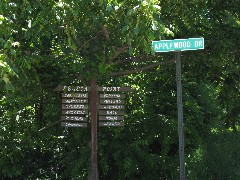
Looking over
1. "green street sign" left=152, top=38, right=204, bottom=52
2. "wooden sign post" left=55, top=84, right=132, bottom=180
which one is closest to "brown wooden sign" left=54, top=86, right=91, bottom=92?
"wooden sign post" left=55, top=84, right=132, bottom=180

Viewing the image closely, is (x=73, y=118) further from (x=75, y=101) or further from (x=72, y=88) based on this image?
(x=72, y=88)

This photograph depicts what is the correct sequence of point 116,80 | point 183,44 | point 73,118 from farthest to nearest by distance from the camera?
point 116,80 < point 73,118 < point 183,44

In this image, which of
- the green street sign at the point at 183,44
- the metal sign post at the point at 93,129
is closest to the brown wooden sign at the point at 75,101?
the metal sign post at the point at 93,129

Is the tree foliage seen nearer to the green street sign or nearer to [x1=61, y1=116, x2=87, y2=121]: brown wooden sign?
the green street sign

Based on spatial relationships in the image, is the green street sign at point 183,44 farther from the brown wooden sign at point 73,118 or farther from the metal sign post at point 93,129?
the brown wooden sign at point 73,118

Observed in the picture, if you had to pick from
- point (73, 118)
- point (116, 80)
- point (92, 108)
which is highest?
point (116, 80)

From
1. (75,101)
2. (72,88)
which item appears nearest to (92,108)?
(75,101)

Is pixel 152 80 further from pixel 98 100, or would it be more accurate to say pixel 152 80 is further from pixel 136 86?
pixel 98 100

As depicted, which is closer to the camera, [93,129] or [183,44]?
[183,44]

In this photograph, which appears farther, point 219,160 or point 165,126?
point 219,160

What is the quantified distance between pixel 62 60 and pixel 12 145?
2.14 meters

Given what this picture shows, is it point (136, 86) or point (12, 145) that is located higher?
point (136, 86)

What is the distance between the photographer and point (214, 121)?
9.70m

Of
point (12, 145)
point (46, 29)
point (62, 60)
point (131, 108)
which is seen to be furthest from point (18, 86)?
point (131, 108)
